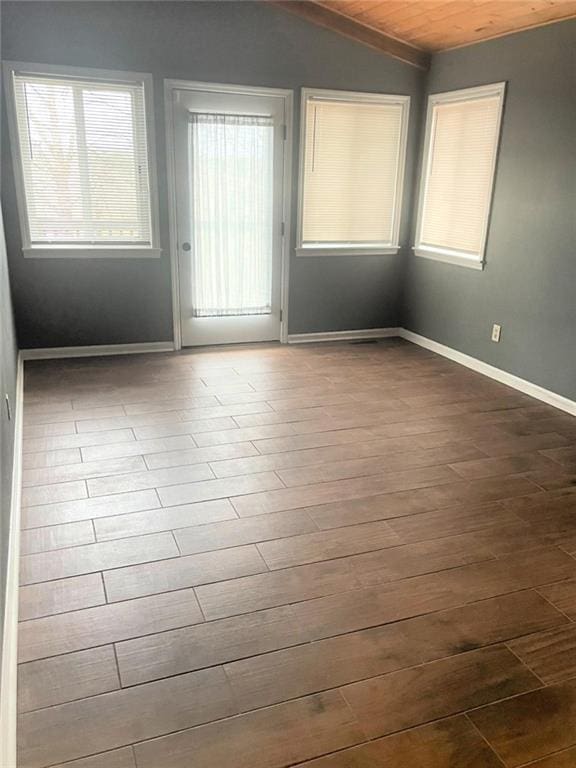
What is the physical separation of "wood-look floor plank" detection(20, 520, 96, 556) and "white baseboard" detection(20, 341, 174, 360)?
247 centimetres

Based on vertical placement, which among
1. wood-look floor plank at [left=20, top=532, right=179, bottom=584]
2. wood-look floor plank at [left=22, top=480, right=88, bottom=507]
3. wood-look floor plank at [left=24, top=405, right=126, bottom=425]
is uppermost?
wood-look floor plank at [left=24, top=405, right=126, bottom=425]

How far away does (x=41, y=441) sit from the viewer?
329 centimetres

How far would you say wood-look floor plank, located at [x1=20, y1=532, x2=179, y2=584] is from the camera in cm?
223

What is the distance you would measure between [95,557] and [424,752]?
4.49 feet

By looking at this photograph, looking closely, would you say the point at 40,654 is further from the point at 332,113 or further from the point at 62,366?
the point at 332,113

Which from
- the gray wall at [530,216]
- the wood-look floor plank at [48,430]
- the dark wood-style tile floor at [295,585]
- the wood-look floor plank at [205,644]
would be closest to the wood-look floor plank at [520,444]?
the dark wood-style tile floor at [295,585]

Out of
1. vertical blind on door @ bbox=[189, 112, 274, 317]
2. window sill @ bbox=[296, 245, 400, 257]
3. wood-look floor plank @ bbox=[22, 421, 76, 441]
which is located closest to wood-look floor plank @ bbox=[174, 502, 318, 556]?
wood-look floor plank @ bbox=[22, 421, 76, 441]

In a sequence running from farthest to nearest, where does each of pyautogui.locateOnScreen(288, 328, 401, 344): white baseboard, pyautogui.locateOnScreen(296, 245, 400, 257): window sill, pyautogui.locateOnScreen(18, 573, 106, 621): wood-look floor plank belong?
pyautogui.locateOnScreen(288, 328, 401, 344): white baseboard → pyautogui.locateOnScreen(296, 245, 400, 257): window sill → pyautogui.locateOnScreen(18, 573, 106, 621): wood-look floor plank

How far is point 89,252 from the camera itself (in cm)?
456

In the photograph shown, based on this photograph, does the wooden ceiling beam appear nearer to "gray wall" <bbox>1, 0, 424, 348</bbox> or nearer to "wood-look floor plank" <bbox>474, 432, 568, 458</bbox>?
"gray wall" <bbox>1, 0, 424, 348</bbox>

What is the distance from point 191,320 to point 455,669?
3747 millimetres

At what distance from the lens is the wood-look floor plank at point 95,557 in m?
2.23

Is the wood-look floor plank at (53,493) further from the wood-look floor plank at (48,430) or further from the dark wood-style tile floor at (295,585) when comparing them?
the wood-look floor plank at (48,430)

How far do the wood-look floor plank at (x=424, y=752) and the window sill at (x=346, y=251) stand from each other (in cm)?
409
